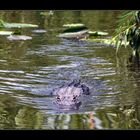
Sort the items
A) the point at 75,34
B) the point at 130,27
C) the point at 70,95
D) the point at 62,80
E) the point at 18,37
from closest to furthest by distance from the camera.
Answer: the point at 130,27
the point at 70,95
the point at 62,80
the point at 18,37
the point at 75,34

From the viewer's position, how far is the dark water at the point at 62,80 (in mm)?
2618

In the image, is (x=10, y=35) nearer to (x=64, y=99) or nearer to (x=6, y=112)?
(x=64, y=99)

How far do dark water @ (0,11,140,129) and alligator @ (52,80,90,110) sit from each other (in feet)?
0.22

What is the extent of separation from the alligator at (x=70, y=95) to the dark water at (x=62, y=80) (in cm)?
7

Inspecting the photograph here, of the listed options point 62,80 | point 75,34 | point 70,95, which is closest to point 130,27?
point 70,95

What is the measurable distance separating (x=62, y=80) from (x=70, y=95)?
2.54ft

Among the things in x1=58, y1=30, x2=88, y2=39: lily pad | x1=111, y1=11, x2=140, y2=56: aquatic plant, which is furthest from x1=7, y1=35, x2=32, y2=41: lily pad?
x1=111, y1=11, x2=140, y2=56: aquatic plant

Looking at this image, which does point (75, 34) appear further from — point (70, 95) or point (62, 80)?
point (70, 95)

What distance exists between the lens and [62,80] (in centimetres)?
420

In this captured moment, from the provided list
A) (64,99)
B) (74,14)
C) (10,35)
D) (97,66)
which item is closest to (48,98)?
(64,99)

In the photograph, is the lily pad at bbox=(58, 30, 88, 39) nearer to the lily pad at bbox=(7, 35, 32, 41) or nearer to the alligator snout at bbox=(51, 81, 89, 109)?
the lily pad at bbox=(7, 35, 32, 41)

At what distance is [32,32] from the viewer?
21.3ft

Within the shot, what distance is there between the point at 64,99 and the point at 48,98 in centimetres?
17

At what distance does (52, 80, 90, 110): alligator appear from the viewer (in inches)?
126
